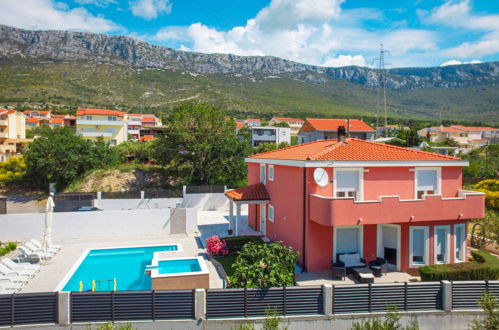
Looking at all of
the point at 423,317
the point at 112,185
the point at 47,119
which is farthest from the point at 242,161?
the point at 47,119

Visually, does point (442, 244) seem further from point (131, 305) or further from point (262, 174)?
point (131, 305)

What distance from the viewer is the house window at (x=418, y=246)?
14.7m

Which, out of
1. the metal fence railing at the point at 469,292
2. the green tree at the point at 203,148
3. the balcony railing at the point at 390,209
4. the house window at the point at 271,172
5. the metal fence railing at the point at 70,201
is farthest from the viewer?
the green tree at the point at 203,148

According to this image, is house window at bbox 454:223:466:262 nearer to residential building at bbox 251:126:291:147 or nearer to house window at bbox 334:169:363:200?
house window at bbox 334:169:363:200

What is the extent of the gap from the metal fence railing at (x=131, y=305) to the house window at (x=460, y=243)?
12430 mm

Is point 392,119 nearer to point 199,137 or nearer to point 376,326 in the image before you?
point 199,137

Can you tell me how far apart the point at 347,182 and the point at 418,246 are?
13.8 ft

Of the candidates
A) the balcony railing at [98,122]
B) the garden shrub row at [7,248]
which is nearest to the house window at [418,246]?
the garden shrub row at [7,248]

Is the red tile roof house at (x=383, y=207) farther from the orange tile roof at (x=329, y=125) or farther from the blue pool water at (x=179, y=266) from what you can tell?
the orange tile roof at (x=329, y=125)

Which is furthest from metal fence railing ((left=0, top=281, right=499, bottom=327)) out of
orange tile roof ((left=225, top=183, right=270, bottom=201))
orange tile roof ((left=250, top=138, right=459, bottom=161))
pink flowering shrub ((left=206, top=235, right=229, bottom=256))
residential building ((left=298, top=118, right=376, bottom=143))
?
residential building ((left=298, top=118, right=376, bottom=143))

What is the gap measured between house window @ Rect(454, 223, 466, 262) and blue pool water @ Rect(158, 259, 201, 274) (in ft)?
38.8

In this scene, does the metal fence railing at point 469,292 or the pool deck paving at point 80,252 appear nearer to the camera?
the metal fence railing at point 469,292

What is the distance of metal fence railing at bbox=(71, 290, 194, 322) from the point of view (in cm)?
936

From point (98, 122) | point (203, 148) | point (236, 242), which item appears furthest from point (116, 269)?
point (98, 122)
